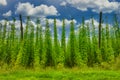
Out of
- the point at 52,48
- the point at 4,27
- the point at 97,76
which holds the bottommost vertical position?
the point at 97,76

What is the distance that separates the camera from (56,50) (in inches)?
1217

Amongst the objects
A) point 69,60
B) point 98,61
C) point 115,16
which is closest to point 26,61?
point 69,60

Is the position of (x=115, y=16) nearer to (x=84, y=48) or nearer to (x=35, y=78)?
(x=84, y=48)

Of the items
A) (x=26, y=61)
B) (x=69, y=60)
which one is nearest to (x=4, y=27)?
(x=26, y=61)

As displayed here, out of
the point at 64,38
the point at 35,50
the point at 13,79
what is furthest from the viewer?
the point at 64,38

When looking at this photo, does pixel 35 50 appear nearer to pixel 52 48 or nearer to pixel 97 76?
pixel 52 48

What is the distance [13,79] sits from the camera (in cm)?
1739

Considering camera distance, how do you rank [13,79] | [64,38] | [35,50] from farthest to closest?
1. [64,38]
2. [35,50]
3. [13,79]

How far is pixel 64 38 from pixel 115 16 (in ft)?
20.7

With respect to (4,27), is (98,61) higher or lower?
lower

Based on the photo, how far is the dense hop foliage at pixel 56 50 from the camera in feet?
100

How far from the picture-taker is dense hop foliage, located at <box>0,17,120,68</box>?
30.5 meters

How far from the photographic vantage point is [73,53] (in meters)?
31.0

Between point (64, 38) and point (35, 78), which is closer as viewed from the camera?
point (35, 78)
